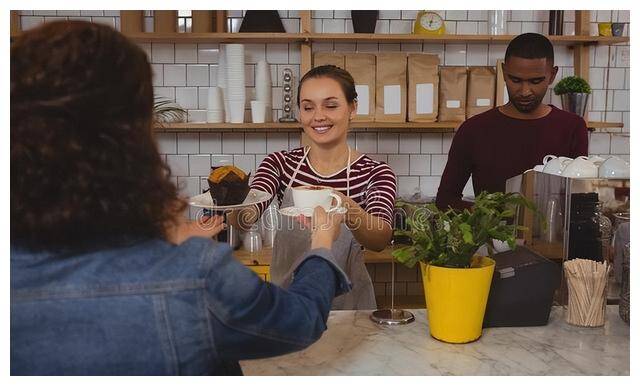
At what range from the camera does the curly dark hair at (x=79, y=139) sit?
730 millimetres

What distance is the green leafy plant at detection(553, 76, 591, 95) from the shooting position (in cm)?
310

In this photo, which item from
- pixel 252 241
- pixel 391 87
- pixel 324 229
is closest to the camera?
pixel 324 229

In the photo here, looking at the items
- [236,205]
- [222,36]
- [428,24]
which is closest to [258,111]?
[222,36]

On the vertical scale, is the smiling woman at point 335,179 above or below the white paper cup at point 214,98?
below

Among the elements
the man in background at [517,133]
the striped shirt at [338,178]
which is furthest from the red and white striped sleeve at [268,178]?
the man in background at [517,133]

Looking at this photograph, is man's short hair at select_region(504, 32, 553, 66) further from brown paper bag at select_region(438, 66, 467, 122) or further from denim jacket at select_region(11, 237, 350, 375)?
denim jacket at select_region(11, 237, 350, 375)

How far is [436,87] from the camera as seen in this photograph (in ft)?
10.3

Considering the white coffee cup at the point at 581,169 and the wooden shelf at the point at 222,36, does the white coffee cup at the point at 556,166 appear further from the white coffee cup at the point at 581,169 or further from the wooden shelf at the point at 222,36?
the wooden shelf at the point at 222,36

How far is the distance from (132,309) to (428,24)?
2.71 metres

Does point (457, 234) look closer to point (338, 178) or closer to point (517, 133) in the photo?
point (338, 178)

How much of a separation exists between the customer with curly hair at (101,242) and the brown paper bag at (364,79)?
7.68 ft

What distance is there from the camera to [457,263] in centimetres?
126
